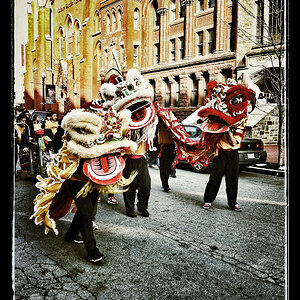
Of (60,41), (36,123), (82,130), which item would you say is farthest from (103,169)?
(60,41)

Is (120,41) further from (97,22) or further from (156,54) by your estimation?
(156,54)

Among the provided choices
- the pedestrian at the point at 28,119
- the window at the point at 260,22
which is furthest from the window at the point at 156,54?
the pedestrian at the point at 28,119

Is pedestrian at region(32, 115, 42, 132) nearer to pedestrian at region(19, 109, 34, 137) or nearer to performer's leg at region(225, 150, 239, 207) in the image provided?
pedestrian at region(19, 109, 34, 137)

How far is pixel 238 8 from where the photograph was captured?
2346 mm

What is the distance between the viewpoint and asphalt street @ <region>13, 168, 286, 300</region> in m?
1.72

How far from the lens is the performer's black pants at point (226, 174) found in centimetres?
324

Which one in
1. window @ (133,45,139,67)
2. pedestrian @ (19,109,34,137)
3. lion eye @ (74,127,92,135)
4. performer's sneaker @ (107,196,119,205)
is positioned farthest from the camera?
performer's sneaker @ (107,196,119,205)

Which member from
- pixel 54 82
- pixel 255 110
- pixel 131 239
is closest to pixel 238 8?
pixel 255 110

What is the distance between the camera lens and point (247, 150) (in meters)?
3.18

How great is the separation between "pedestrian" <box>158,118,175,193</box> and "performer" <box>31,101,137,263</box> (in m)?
1.57

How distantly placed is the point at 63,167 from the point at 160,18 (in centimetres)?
209

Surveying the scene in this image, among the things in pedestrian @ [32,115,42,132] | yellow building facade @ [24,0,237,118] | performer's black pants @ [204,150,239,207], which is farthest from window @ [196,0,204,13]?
pedestrian @ [32,115,42,132]

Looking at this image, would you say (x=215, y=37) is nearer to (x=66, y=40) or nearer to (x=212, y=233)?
(x=66, y=40)

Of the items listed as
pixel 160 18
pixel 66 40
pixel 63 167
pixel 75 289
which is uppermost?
pixel 160 18
